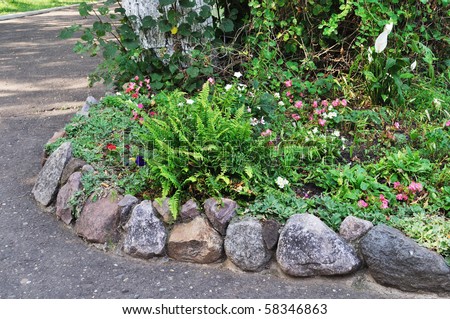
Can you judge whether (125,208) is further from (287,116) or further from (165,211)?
(287,116)

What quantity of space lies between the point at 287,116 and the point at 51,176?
2.04m

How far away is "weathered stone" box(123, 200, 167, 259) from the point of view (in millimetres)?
3359

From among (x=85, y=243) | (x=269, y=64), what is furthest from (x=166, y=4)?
(x=85, y=243)

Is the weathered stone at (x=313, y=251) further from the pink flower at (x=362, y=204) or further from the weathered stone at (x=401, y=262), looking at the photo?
the pink flower at (x=362, y=204)

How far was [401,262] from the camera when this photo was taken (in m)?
2.98

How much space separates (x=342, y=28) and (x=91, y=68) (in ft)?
12.0

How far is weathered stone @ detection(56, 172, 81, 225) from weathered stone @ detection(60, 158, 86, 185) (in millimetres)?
65

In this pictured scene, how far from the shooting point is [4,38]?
9.21 m

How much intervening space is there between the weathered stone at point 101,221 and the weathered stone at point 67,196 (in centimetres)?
17

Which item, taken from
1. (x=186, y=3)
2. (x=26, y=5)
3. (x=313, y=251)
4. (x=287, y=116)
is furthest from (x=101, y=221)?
(x=26, y=5)

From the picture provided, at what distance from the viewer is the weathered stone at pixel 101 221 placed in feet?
11.5

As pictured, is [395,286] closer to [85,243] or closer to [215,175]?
[215,175]

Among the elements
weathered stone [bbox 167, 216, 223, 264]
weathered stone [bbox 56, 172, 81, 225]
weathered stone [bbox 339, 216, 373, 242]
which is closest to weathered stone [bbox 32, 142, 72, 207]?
weathered stone [bbox 56, 172, 81, 225]

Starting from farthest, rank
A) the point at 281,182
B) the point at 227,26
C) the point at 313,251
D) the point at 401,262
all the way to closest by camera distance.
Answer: the point at 227,26 < the point at 281,182 < the point at 313,251 < the point at 401,262
